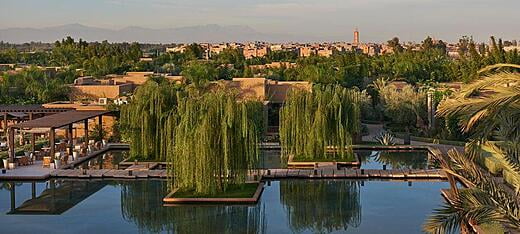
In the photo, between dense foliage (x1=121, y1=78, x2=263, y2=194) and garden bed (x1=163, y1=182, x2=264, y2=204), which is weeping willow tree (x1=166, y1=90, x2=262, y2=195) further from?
garden bed (x1=163, y1=182, x2=264, y2=204)

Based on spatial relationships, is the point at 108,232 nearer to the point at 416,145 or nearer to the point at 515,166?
the point at 515,166

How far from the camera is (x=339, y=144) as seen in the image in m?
23.4

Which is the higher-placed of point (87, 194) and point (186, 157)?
point (186, 157)

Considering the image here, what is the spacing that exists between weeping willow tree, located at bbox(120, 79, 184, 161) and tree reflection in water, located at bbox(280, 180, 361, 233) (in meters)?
5.05

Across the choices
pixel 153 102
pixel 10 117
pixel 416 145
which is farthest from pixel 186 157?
pixel 10 117

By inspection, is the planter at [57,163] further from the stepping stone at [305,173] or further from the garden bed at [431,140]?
the garden bed at [431,140]

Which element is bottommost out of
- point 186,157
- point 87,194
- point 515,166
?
point 87,194

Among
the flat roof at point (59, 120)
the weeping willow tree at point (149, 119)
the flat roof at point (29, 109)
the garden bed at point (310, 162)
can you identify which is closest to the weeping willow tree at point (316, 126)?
the garden bed at point (310, 162)

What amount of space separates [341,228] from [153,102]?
10.3m

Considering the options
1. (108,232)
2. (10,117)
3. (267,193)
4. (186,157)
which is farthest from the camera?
(10,117)

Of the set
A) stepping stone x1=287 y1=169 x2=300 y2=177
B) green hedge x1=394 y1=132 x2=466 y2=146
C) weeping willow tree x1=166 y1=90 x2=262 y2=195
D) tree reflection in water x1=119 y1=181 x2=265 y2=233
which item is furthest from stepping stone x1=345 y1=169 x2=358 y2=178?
green hedge x1=394 y1=132 x2=466 y2=146

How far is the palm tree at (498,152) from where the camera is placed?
645 centimetres

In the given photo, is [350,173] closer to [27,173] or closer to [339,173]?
[339,173]

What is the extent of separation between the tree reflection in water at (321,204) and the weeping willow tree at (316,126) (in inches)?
125
